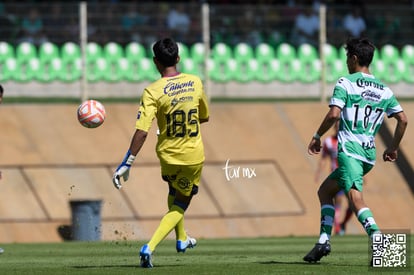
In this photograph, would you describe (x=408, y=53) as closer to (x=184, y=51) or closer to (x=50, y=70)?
(x=184, y=51)

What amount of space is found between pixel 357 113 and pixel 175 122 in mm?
1941

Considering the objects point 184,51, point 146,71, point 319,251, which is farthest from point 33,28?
point 319,251

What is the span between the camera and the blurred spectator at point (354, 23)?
27.8 metres

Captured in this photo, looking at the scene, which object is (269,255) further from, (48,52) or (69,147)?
(48,52)

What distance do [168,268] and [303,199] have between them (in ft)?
39.5

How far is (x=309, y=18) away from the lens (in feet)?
90.9

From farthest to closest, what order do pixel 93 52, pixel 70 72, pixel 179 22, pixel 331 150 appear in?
1. pixel 179 22
2. pixel 93 52
3. pixel 70 72
4. pixel 331 150

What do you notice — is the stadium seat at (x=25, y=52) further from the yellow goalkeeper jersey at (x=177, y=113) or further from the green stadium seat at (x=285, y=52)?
the yellow goalkeeper jersey at (x=177, y=113)

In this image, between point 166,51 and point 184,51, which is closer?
point 166,51

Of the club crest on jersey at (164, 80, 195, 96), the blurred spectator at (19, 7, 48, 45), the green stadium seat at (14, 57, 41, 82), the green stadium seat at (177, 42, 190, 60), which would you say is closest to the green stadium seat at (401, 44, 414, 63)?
the green stadium seat at (177, 42, 190, 60)

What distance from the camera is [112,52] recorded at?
1060 inches

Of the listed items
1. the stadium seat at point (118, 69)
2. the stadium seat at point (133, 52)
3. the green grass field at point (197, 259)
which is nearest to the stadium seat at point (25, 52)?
the stadium seat at point (118, 69)

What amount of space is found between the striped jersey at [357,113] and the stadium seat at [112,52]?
14.3 metres

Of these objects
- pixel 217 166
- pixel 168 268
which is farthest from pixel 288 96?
pixel 168 268
